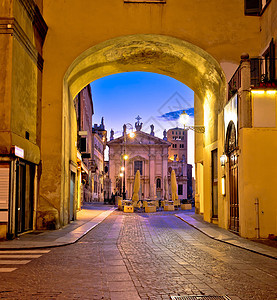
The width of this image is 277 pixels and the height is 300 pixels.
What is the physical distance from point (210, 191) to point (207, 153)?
198 cm

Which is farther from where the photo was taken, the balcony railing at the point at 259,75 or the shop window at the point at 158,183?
the shop window at the point at 158,183

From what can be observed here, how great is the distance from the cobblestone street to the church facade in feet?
230

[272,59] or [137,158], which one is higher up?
[137,158]

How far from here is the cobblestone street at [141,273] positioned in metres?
6.24

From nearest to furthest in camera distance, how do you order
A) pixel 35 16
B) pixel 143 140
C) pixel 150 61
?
1. pixel 35 16
2. pixel 150 61
3. pixel 143 140

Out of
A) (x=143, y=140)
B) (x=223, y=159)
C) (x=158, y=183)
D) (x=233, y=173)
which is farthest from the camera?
(x=143, y=140)

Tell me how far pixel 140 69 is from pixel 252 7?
707 centimetres

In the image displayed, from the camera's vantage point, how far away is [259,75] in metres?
17.6

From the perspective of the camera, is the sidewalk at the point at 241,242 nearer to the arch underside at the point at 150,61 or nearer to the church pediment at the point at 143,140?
the arch underside at the point at 150,61

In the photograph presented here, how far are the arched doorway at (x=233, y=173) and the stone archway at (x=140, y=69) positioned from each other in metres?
2.20

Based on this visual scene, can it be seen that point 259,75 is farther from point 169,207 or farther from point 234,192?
point 169,207

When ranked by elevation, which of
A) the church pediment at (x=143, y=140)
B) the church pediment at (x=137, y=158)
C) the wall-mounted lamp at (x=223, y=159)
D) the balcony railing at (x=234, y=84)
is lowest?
the wall-mounted lamp at (x=223, y=159)

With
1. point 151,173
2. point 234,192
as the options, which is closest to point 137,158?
point 151,173

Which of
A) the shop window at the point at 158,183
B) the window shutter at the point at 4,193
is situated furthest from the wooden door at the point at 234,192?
the shop window at the point at 158,183
